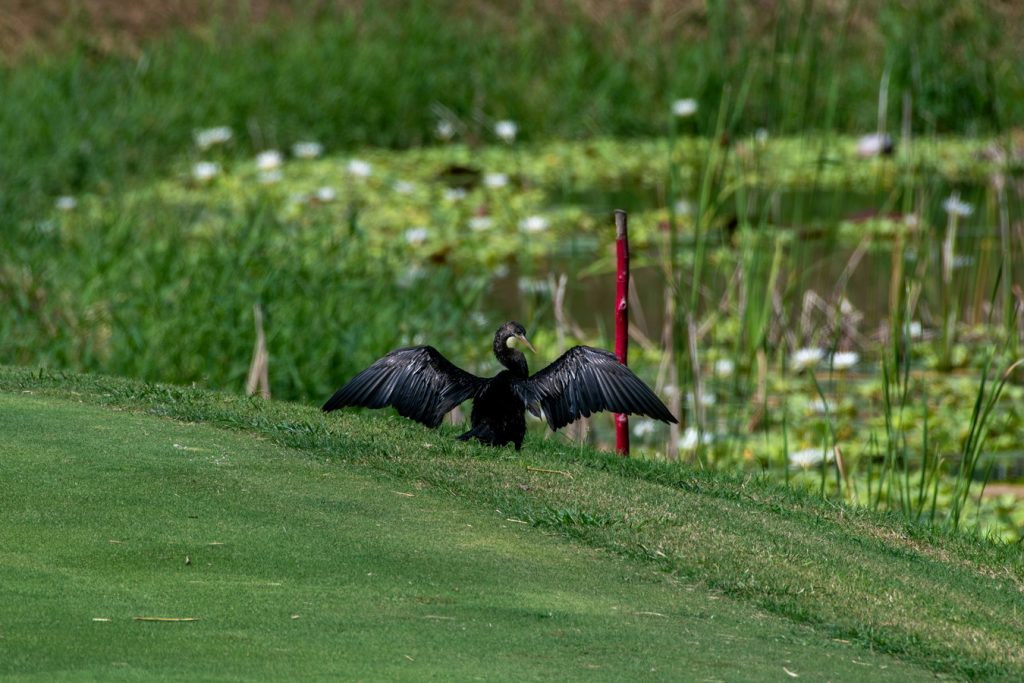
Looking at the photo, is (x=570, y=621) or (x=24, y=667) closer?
(x=24, y=667)

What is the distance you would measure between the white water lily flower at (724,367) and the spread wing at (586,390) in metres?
2.94

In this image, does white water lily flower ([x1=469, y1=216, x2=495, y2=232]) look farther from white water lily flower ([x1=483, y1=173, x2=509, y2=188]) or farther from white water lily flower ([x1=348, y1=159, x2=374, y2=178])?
white water lily flower ([x1=348, y1=159, x2=374, y2=178])

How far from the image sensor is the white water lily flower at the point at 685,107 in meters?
12.6

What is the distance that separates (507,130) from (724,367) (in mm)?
4714

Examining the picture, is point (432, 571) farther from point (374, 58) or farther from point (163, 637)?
point (374, 58)

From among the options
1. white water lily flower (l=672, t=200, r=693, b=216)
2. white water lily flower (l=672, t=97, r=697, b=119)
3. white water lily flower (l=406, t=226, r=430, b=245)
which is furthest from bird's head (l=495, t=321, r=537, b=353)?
white water lily flower (l=672, t=97, r=697, b=119)

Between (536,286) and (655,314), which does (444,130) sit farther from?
(536,286)

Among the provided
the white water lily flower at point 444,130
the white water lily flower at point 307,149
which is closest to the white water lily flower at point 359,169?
the white water lily flower at point 307,149

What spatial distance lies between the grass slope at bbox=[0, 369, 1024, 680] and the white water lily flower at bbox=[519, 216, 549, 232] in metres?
5.39

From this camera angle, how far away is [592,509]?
15.7ft

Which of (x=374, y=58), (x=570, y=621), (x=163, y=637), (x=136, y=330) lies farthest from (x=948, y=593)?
(x=374, y=58)

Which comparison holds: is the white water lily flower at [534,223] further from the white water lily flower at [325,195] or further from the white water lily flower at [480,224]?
the white water lily flower at [325,195]

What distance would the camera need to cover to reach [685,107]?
12.7m

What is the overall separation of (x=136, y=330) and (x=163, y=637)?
433cm
